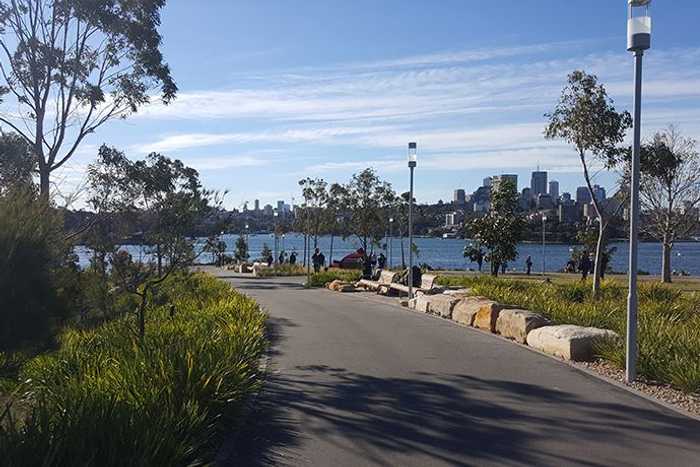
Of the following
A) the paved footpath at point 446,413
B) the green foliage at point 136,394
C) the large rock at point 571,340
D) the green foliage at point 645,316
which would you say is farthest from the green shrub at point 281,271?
the large rock at point 571,340

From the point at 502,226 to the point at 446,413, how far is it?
960 inches

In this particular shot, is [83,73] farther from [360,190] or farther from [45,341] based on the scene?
[360,190]

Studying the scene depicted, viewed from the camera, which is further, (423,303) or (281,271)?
(281,271)

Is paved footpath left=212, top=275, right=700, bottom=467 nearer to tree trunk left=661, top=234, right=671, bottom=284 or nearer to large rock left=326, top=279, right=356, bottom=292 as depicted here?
large rock left=326, top=279, right=356, bottom=292

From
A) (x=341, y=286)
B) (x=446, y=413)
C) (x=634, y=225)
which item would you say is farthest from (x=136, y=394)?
(x=341, y=286)

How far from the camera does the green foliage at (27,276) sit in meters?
6.78

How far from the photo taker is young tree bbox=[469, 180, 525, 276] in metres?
32.1

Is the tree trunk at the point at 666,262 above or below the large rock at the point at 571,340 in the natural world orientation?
above

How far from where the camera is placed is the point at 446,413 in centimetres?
836

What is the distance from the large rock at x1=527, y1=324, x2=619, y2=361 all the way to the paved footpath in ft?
1.16

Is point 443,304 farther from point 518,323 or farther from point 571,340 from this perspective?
point 571,340

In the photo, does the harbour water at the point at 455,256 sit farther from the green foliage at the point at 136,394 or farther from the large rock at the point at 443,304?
the large rock at the point at 443,304

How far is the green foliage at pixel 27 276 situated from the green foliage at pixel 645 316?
283 inches

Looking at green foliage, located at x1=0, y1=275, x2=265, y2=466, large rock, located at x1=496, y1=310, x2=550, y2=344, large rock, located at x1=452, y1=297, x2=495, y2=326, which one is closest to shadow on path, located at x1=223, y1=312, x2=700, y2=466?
green foliage, located at x1=0, y1=275, x2=265, y2=466
